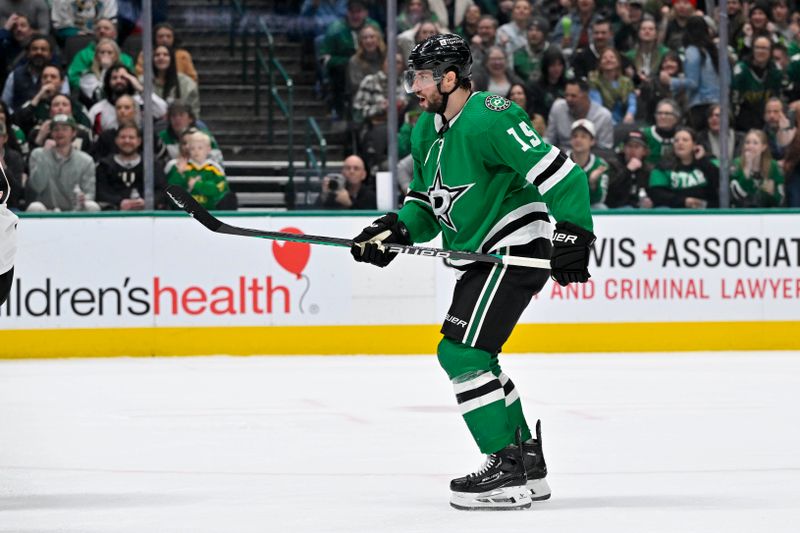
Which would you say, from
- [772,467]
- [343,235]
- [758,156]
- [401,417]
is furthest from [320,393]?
[758,156]

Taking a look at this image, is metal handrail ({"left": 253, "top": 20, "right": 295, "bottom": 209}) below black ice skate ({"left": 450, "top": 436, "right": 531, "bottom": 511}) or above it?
above

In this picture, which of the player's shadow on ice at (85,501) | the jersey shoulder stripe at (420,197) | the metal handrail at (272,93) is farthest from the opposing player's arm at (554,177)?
the metal handrail at (272,93)

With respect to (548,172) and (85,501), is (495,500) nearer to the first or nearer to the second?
(548,172)

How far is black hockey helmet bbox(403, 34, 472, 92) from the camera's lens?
14.3 ft

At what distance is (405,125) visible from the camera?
373 inches

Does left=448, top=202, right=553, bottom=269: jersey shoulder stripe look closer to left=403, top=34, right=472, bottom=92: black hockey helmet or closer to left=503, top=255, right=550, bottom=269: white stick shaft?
left=503, top=255, right=550, bottom=269: white stick shaft

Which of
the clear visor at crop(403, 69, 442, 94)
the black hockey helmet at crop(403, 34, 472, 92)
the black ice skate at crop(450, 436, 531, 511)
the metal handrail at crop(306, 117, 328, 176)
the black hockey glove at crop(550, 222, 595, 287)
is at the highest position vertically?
the black hockey helmet at crop(403, 34, 472, 92)

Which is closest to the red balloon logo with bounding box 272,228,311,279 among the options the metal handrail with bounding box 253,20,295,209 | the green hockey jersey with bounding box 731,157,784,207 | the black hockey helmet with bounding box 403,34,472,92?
the metal handrail with bounding box 253,20,295,209

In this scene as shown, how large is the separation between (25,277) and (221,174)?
131 cm

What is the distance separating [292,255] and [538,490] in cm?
510

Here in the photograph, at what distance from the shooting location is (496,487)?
13.9 feet

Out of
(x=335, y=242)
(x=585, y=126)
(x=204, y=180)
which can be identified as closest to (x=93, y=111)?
(x=204, y=180)

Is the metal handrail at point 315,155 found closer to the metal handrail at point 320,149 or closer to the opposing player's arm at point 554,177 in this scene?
the metal handrail at point 320,149

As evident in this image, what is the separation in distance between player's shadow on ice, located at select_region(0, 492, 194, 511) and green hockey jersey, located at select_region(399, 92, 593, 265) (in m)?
1.07
